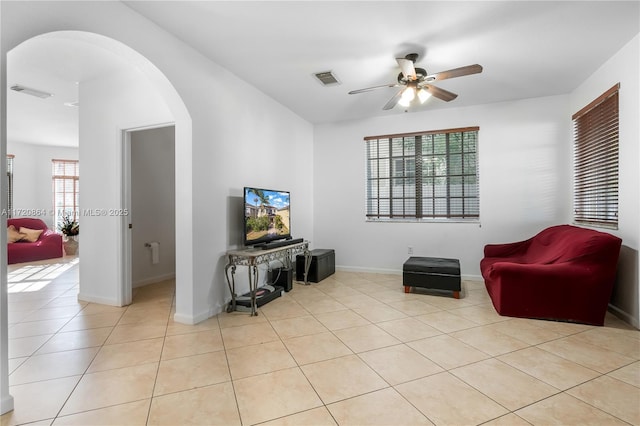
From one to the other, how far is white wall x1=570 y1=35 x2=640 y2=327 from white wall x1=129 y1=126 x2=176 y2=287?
18.5 feet

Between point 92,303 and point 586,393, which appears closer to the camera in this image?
point 586,393

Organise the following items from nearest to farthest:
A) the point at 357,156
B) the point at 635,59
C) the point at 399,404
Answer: the point at 399,404 → the point at 635,59 → the point at 357,156

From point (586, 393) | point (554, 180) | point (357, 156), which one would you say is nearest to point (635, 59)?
point (554, 180)

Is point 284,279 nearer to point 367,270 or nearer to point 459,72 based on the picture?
point 367,270

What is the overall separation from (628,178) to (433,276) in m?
2.08

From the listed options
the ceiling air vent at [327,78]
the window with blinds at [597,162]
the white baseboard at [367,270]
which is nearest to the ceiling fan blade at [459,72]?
the ceiling air vent at [327,78]

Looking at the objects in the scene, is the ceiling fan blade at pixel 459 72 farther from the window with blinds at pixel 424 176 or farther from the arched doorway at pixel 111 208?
the arched doorway at pixel 111 208

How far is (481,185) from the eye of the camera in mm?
4602

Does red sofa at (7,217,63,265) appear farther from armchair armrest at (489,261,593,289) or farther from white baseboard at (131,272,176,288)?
armchair armrest at (489,261,593,289)

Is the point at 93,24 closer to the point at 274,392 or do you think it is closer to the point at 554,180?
the point at 274,392

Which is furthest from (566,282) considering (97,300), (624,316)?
(97,300)

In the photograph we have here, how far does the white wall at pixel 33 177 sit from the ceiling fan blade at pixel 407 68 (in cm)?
873

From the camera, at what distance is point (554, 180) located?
427 centimetres

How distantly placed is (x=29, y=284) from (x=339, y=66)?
5.24m
